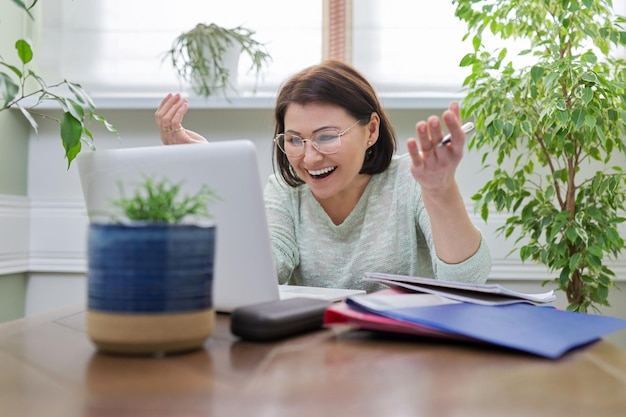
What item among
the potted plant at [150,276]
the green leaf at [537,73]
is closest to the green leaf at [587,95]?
the green leaf at [537,73]

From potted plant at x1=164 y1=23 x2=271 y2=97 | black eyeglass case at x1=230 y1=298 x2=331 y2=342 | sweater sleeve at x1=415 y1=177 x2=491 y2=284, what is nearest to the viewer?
black eyeglass case at x1=230 y1=298 x2=331 y2=342

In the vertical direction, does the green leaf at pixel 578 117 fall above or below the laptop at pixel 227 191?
above

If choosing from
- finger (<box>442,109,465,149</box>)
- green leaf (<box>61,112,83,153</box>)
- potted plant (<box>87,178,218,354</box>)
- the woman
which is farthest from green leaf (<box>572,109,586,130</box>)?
potted plant (<box>87,178,218,354</box>)

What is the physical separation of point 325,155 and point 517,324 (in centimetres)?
81

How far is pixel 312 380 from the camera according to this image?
548mm

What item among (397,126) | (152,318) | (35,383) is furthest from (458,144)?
(397,126)

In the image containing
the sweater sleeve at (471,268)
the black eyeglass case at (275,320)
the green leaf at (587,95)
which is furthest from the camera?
the green leaf at (587,95)

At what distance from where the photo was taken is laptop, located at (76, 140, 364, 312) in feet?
2.60

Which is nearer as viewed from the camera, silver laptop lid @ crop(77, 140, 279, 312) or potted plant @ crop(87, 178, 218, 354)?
potted plant @ crop(87, 178, 218, 354)

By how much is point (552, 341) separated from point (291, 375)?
0.90 ft

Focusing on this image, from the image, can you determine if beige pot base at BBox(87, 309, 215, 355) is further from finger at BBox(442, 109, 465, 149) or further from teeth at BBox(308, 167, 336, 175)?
teeth at BBox(308, 167, 336, 175)

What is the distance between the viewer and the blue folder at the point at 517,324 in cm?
66

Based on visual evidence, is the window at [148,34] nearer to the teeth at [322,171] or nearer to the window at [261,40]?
the window at [261,40]

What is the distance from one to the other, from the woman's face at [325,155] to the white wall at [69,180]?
0.72 metres
